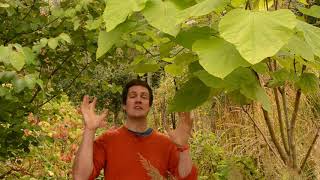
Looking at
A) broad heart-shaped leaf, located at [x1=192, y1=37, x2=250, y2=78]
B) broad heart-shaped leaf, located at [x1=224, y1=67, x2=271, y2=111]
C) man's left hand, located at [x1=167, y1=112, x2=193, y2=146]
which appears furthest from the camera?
man's left hand, located at [x1=167, y1=112, x2=193, y2=146]

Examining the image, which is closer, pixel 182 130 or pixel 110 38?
pixel 110 38

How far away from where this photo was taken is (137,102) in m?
3.15

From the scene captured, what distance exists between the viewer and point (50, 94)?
3.10 m

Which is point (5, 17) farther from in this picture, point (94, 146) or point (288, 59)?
point (288, 59)

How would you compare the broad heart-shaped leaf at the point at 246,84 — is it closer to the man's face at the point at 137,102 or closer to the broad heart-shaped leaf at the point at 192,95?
the broad heart-shaped leaf at the point at 192,95

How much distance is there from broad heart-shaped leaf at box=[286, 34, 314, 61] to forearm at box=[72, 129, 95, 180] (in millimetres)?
1715

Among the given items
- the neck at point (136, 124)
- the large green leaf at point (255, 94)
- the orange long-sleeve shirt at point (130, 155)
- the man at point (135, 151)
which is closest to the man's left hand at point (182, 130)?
the man at point (135, 151)

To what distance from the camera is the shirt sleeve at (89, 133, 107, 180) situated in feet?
10.0

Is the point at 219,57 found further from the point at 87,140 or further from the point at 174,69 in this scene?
the point at 87,140

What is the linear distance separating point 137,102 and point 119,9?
77.5 inches

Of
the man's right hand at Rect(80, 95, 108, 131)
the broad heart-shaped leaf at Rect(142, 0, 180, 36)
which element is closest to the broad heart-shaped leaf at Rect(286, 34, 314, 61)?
the broad heart-shaped leaf at Rect(142, 0, 180, 36)

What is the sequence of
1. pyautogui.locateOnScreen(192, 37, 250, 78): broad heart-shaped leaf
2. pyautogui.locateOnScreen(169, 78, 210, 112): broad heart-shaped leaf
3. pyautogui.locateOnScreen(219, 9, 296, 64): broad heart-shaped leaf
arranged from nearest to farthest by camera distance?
pyautogui.locateOnScreen(219, 9, 296, 64): broad heart-shaped leaf → pyautogui.locateOnScreen(192, 37, 250, 78): broad heart-shaped leaf → pyautogui.locateOnScreen(169, 78, 210, 112): broad heart-shaped leaf

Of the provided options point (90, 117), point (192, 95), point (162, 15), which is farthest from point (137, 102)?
point (162, 15)

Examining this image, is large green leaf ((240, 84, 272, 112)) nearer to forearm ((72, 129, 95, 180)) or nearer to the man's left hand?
the man's left hand
